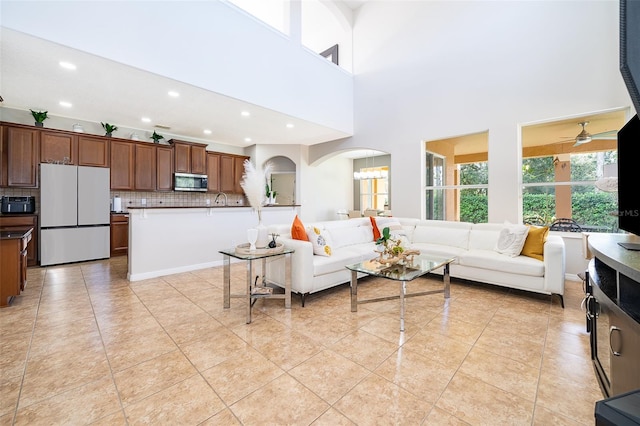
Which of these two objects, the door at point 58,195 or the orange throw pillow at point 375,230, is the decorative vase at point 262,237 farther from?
the door at point 58,195

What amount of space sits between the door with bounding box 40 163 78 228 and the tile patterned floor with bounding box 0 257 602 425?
220 centimetres

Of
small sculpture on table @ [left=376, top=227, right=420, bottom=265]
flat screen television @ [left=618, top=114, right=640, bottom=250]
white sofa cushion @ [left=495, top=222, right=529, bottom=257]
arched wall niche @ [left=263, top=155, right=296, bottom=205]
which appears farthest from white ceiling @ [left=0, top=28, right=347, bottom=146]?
flat screen television @ [left=618, top=114, right=640, bottom=250]

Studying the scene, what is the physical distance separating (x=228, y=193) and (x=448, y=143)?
5.61 m

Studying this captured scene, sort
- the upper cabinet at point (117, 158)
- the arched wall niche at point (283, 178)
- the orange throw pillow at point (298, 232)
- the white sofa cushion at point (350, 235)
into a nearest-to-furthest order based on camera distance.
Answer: the orange throw pillow at point (298, 232) < the white sofa cushion at point (350, 235) < the upper cabinet at point (117, 158) < the arched wall niche at point (283, 178)

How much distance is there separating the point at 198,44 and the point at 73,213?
399cm

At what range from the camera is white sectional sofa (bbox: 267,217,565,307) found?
121 inches

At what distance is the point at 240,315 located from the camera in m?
2.79

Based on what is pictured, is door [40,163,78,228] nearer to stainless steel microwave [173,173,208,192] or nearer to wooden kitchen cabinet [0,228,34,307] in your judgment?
stainless steel microwave [173,173,208,192]

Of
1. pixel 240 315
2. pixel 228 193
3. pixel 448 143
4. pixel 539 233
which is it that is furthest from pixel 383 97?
pixel 240 315

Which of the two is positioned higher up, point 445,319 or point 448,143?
point 448,143

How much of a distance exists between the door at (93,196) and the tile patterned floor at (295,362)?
Result: 7.72ft

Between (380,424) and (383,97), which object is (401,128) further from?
(380,424)

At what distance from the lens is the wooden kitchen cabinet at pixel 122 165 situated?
568 centimetres

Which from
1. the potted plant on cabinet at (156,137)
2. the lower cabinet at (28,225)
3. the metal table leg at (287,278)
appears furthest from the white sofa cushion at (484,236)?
the lower cabinet at (28,225)
